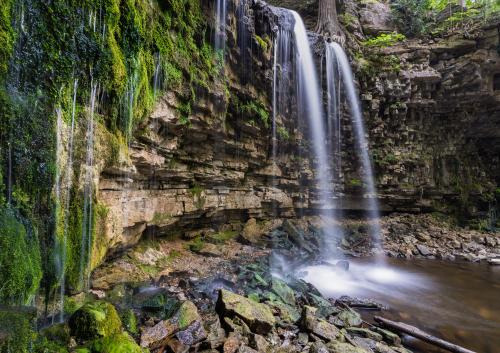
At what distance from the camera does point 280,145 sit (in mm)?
12484

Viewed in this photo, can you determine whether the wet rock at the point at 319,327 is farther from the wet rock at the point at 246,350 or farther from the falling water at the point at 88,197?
the falling water at the point at 88,197

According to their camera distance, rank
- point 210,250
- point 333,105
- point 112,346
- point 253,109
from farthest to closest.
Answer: point 333,105 < point 253,109 < point 210,250 < point 112,346

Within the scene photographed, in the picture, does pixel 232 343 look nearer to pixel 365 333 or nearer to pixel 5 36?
pixel 365 333

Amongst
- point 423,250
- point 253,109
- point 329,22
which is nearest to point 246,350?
point 253,109

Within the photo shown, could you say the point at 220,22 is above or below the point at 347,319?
above

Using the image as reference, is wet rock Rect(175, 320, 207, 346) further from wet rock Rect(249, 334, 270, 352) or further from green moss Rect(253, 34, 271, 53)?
green moss Rect(253, 34, 271, 53)

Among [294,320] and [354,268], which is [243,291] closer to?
[294,320]

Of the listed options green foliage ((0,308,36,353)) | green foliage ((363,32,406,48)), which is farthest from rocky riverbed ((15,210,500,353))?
green foliage ((363,32,406,48))

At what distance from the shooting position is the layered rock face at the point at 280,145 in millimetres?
7082

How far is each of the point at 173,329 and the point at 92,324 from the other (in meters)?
1.22

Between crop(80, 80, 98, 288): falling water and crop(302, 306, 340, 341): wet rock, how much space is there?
12.7 feet

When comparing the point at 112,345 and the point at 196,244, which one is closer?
the point at 112,345

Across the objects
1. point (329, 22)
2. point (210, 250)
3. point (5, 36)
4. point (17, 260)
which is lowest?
point (210, 250)

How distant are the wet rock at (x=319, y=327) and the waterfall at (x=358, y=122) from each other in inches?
370
